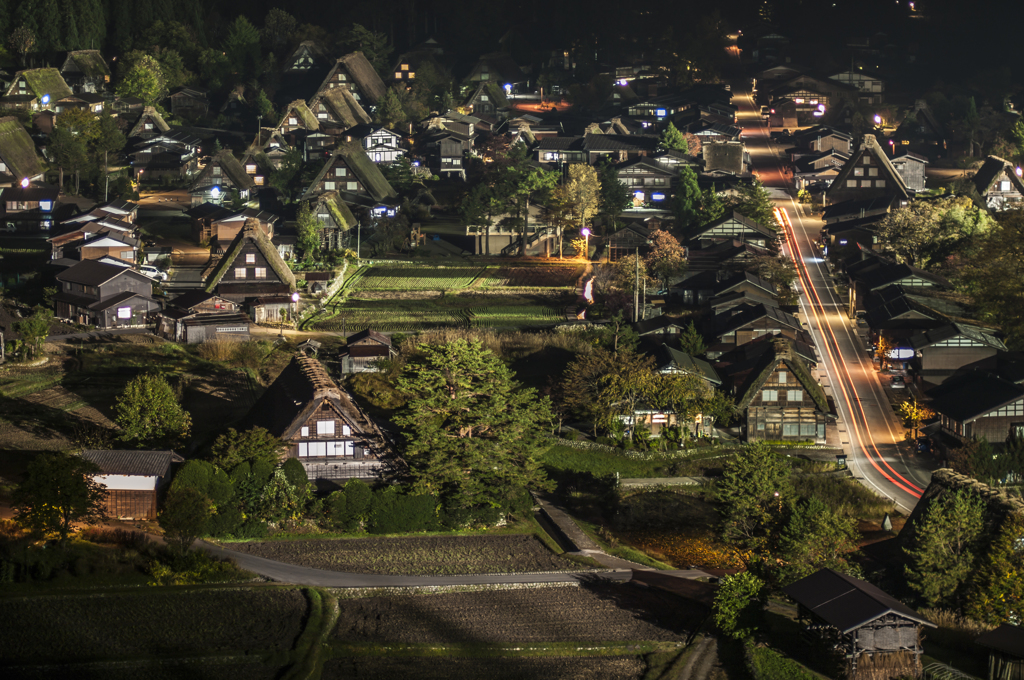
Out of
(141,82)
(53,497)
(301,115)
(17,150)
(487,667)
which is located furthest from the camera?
(141,82)

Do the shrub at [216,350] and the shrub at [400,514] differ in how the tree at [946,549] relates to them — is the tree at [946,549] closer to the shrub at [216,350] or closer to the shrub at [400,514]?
the shrub at [400,514]

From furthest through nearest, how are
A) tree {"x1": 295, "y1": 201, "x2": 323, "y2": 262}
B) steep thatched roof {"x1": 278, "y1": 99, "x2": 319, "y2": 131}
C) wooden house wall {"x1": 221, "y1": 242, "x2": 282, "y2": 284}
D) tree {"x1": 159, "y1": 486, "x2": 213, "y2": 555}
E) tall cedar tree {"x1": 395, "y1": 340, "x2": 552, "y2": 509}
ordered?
steep thatched roof {"x1": 278, "y1": 99, "x2": 319, "y2": 131}
tree {"x1": 295, "y1": 201, "x2": 323, "y2": 262}
wooden house wall {"x1": 221, "y1": 242, "x2": 282, "y2": 284}
tall cedar tree {"x1": 395, "y1": 340, "x2": 552, "y2": 509}
tree {"x1": 159, "y1": 486, "x2": 213, "y2": 555}

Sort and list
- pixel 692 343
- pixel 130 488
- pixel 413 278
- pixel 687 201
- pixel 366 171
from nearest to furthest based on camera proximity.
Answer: pixel 130 488 → pixel 692 343 → pixel 413 278 → pixel 687 201 → pixel 366 171

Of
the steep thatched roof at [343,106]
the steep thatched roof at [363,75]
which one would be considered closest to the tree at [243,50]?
the steep thatched roof at [363,75]

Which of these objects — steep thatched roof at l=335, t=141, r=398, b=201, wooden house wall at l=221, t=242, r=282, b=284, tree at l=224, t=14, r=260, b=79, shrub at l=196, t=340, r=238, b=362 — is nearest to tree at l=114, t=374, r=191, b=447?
shrub at l=196, t=340, r=238, b=362

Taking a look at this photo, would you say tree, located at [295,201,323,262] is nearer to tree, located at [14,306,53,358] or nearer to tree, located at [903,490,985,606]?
tree, located at [14,306,53,358]

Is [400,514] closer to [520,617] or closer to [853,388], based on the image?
[520,617]

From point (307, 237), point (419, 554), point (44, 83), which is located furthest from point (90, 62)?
point (419, 554)
